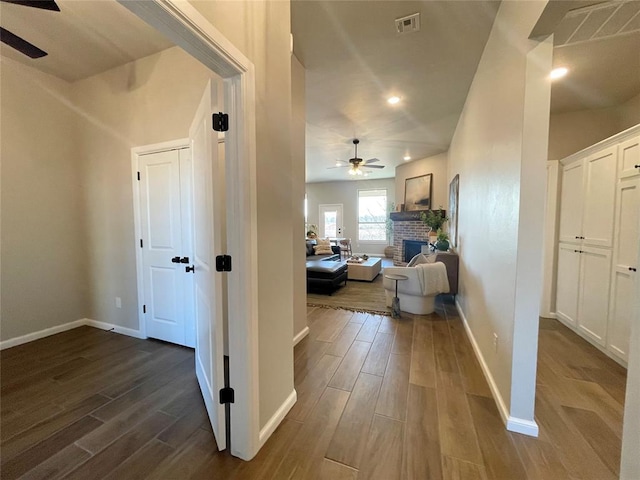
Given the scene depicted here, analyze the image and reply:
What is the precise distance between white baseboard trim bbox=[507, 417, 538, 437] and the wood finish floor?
5 cm

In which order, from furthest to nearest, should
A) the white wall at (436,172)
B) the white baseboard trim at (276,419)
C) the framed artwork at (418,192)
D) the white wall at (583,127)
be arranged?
the framed artwork at (418,192), the white wall at (436,172), the white wall at (583,127), the white baseboard trim at (276,419)

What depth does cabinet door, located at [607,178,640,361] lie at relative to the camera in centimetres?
222

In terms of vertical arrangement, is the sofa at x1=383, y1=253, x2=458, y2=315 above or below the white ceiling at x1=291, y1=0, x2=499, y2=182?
below

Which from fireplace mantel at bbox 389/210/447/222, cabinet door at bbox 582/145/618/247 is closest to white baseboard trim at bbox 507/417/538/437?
cabinet door at bbox 582/145/618/247

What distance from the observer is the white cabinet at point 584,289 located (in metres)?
2.53

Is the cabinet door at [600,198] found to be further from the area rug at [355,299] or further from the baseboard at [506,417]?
the area rug at [355,299]

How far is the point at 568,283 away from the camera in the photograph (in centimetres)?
310

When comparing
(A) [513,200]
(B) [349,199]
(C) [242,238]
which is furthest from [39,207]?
(B) [349,199]

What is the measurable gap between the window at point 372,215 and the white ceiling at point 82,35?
8143mm

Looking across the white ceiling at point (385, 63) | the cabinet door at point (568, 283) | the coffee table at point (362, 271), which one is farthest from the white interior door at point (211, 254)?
the coffee table at point (362, 271)

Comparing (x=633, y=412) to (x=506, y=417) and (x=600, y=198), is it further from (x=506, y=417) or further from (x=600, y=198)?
(x=600, y=198)

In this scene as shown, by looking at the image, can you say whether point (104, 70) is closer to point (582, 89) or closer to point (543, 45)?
point (543, 45)

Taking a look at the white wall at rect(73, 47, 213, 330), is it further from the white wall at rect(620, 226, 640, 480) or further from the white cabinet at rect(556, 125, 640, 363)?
the white cabinet at rect(556, 125, 640, 363)

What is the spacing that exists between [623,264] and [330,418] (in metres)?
2.89
